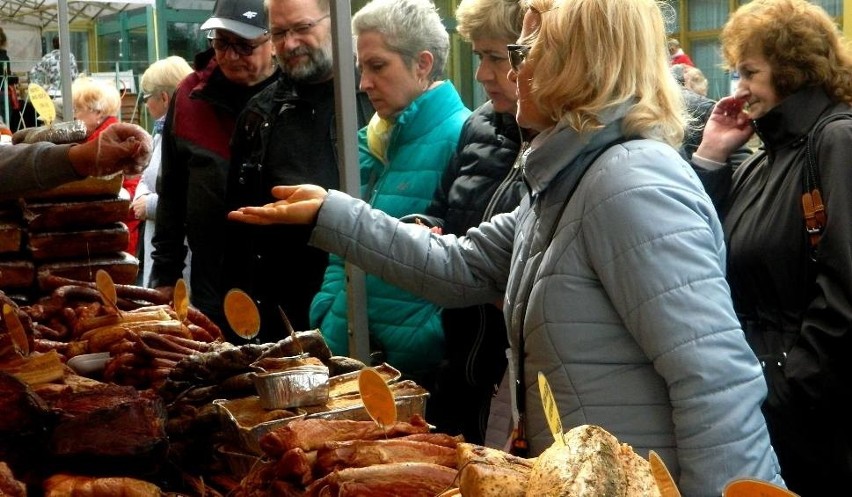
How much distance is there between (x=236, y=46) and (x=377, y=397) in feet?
9.27

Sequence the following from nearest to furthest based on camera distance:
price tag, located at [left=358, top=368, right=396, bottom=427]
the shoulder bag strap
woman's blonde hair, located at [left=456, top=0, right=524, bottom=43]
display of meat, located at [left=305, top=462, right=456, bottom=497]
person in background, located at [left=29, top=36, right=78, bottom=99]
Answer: display of meat, located at [left=305, top=462, right=456, bottom=497] < price tag, located at [left=358, top=368, right=396, bottom=427] < woman's blonde hair, located at [left=456, top=0, right=524, bottom=43] < the shoulder bag strap < person in background, located at [left=29, top=36, right=78, bottom=99]

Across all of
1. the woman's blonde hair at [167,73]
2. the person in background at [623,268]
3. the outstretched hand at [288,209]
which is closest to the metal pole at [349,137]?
the outstretched hand at [288,209]

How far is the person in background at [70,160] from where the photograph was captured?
321 centimetres

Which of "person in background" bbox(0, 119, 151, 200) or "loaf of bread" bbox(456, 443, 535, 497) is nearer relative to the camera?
"loaf of bread" bbox(456, 443, 535, 497)

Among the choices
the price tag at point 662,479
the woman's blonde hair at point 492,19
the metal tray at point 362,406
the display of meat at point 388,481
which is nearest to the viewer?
the price tag at point 662,479

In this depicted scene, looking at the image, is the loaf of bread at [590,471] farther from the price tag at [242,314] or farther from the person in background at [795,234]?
the person in background at [795,234]

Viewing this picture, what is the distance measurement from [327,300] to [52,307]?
2.81 ft

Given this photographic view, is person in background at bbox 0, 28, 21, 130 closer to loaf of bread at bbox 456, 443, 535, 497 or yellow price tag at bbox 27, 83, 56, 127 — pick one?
yellow price tag at bbox 27, 83, 56, 127

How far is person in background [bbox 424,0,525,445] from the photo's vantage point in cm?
306

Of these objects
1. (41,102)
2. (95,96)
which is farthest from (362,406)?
(95,96)

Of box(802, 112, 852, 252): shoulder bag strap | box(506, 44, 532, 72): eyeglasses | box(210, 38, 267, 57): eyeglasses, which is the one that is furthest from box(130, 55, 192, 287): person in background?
box(506, 44, 532, 72): eyeglasses

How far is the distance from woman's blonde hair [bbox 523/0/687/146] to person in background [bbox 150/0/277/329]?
2.45 meters

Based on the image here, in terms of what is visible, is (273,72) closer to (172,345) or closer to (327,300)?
(327,300)

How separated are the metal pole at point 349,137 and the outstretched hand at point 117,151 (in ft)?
2.28
